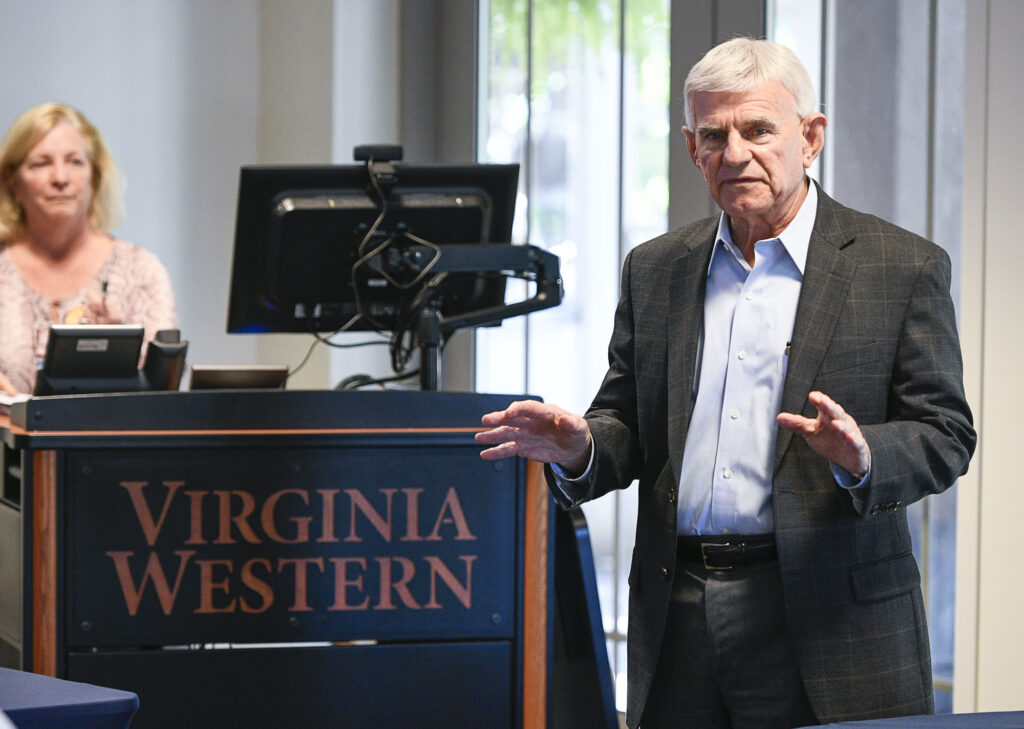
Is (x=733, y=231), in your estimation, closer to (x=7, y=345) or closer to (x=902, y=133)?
(x=902, y=133)

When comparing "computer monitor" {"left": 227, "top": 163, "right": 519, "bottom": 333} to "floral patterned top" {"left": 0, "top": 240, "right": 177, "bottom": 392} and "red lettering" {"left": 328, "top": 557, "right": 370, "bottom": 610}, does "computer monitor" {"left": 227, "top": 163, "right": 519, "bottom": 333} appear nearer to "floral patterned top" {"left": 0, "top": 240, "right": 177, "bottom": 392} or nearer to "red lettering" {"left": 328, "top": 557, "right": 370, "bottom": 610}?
"red lettering" {"left": 328, "top": 557, "right": 370, "bottom": 610}

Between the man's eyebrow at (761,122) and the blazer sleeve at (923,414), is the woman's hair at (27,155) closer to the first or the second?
the man's eyebrow at (761,122)

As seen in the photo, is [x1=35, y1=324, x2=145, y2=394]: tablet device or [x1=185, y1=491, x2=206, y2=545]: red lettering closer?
[x1=185, y1=491, x2=206, y2=545]: red lettering

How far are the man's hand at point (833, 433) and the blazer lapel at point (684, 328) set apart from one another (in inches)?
10.4

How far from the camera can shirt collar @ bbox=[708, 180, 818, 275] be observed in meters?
1.60

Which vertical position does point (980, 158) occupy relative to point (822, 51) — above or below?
below

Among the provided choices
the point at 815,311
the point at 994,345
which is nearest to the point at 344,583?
the point at 815,311

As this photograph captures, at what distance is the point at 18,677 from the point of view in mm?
1451

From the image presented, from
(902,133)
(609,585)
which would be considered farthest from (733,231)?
(609,585)

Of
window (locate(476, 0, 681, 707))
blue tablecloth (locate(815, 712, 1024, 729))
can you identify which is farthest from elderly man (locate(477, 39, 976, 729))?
window (locate(476, 0, 681, 707))

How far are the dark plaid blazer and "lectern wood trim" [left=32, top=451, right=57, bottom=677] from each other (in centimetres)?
105

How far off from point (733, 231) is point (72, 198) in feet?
7.73

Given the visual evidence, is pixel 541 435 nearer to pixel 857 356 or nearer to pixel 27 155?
pixel 857 356

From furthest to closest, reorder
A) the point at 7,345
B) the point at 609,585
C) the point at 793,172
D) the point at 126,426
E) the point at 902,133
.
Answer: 1. the point at 609,585
2. the point at 7,345
3. the point at 902,133
4. the point at 126,426
5. the point at 793,172
